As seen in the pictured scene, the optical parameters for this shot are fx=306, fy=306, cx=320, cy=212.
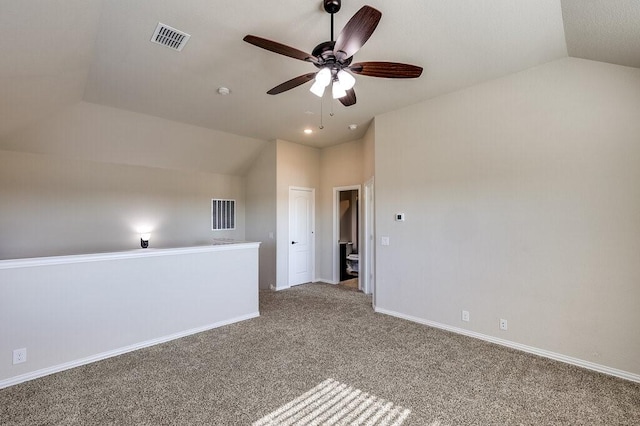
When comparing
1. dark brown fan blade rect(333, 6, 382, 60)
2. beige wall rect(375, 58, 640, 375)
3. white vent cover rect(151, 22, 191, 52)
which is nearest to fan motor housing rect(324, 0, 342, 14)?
dark brown fan blade rect(333, 6, 382, 60)

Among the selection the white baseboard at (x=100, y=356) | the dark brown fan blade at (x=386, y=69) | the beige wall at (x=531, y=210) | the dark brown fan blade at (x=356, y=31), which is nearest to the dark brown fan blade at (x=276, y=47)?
the dark brown fan blade at (x=356, y=31)

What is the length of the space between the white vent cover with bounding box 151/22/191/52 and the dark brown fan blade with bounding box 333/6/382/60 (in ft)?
4.67

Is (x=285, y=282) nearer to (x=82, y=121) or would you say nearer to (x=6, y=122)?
(x=82, y=121)

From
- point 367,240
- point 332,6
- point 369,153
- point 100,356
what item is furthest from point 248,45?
A: point 367,240

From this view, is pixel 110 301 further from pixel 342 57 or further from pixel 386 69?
pixel 386 69

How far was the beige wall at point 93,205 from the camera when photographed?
442 centimetres

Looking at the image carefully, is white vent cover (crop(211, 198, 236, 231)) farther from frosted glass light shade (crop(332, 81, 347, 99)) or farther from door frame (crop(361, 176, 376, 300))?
frosted glass light shade (crop(332, 81, 347, 99))

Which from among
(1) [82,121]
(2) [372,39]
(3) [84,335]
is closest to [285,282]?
(3) [84,335]

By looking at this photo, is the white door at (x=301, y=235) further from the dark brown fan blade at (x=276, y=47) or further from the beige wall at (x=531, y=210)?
the dark brown fan blade at (x=276, y=47)

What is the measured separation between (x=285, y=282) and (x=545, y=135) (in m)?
4.66

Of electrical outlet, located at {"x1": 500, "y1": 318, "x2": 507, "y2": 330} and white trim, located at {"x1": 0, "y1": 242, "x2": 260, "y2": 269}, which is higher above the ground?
white trim, located at {"x1": 0, "y1": 242, "x2": 260, "y2": 269}

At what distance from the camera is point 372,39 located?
2.66 meters

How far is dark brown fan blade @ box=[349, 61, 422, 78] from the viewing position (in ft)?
7.47

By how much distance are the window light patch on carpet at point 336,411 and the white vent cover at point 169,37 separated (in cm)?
309
